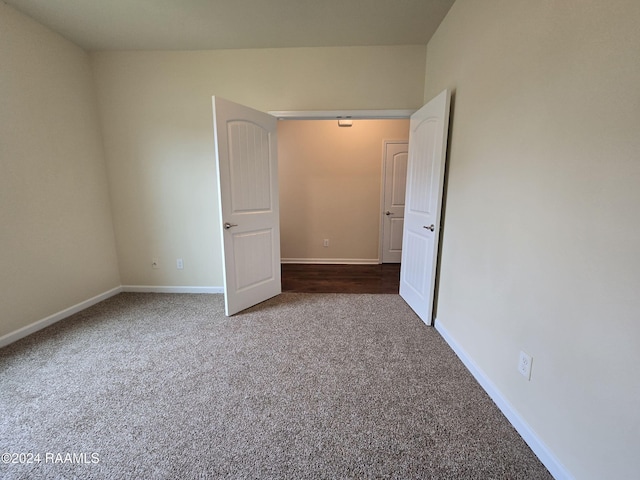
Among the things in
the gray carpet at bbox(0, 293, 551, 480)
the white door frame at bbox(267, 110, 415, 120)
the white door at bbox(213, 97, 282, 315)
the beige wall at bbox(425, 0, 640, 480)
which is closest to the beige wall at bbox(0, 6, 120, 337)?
the gray carpet at bbox(0, 293, 551, 480)

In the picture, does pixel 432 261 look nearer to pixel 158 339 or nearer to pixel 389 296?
pixel 389 296

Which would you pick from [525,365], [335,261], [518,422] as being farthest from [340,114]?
[518,422]

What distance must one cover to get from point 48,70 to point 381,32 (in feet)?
10.3

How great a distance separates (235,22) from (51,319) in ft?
10.7

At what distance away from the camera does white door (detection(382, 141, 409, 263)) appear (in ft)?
13.7

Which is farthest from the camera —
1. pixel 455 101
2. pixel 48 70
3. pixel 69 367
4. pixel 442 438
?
pixel 48 70

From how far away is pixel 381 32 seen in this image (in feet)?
7.75

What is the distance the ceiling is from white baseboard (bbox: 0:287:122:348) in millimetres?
2658

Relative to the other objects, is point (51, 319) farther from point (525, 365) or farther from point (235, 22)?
point (525, 365)

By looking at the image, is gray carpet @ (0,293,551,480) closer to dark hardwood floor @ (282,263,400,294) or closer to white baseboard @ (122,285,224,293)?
white baseboard @ (122,285,224,293)

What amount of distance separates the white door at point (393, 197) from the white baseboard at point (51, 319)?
405cm

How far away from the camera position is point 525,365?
4.21ft

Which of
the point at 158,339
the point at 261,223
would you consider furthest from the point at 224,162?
the point at 158,339

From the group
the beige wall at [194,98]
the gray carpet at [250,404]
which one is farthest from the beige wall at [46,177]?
the gray carpet at [250,404]
